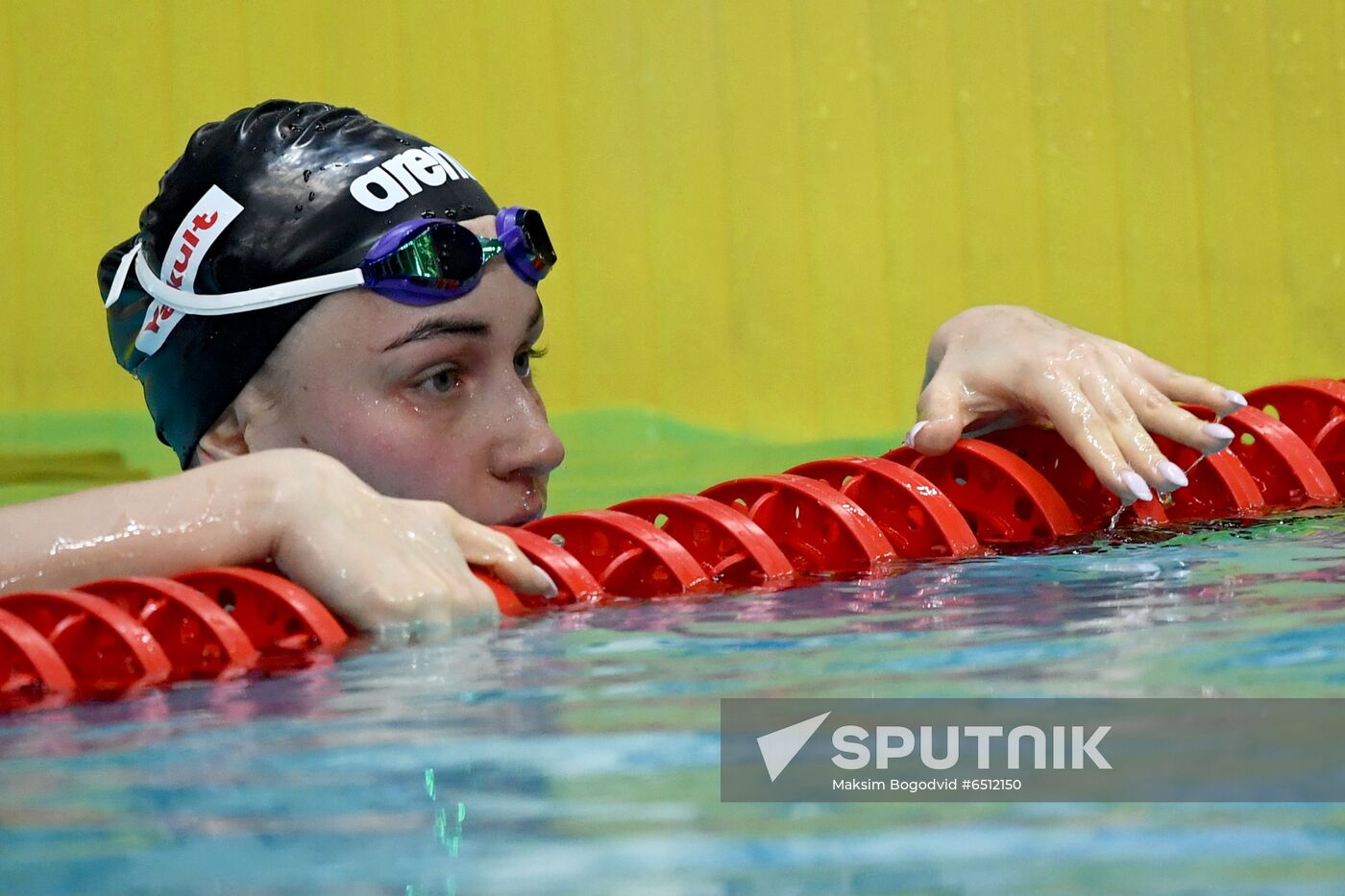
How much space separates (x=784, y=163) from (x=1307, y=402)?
3.09 meters

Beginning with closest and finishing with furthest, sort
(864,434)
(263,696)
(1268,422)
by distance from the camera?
(263,696) < (1268,422) < (864,434)

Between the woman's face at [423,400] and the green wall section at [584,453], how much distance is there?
2.01 meters

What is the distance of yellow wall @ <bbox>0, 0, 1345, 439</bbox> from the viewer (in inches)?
200

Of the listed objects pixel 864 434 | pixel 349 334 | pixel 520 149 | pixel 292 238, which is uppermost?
A: pixel 520 149

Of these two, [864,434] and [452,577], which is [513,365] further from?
[864,434]

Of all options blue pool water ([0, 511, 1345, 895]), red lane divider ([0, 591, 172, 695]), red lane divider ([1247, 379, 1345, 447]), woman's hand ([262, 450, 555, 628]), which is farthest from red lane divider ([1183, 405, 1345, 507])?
red lane divider ([0, 591, 172, 695])

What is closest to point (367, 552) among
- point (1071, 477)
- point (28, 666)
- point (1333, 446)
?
point (28, 666)

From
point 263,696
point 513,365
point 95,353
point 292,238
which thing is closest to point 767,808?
point 263,696

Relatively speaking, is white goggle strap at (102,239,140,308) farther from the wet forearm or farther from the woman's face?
the wet forearm

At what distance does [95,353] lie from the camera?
5.06m

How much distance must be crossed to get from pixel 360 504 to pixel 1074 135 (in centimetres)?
452

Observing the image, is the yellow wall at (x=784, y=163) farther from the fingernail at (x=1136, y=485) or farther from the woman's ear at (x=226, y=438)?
the fingernail at (x=1136, y=485)

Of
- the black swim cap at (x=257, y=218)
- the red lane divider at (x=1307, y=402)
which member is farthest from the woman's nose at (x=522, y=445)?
the red lane divider at (x=1307, y=402)

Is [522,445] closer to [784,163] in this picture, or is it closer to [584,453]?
[584,453]
